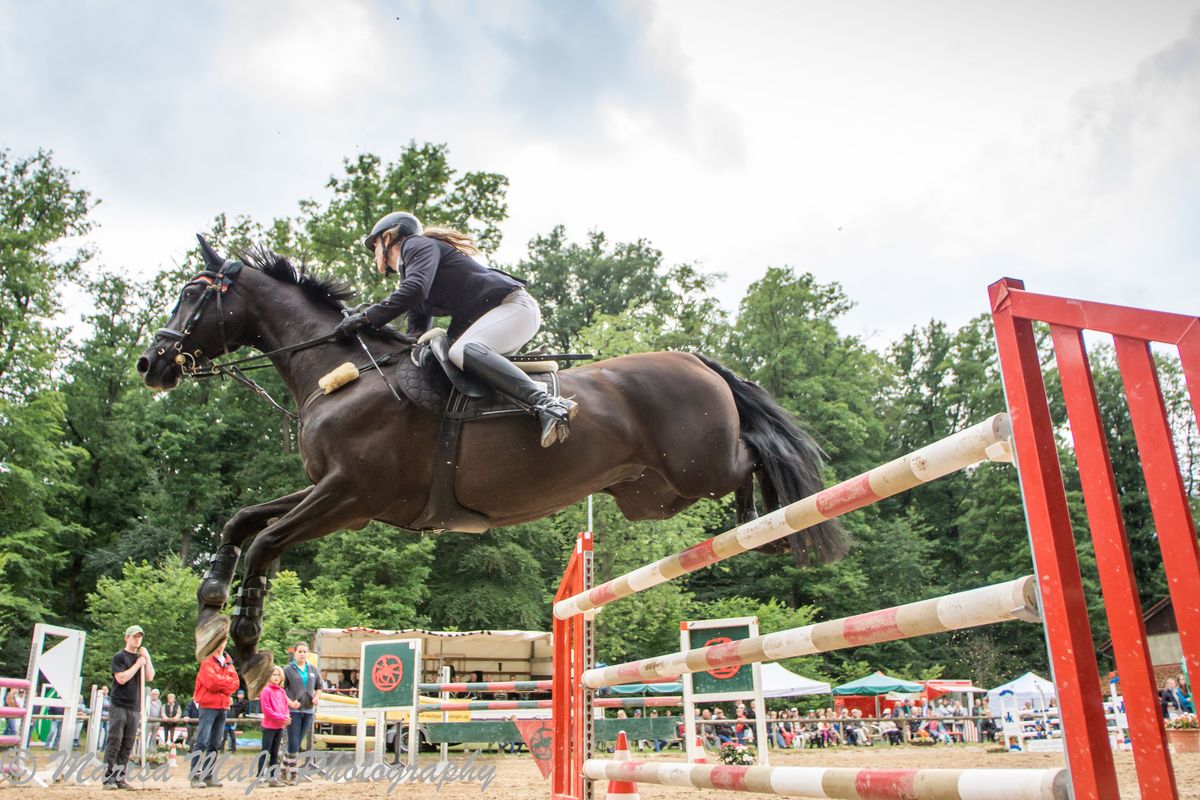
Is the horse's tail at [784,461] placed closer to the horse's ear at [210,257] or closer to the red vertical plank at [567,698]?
the red vertical plank at [567,698]

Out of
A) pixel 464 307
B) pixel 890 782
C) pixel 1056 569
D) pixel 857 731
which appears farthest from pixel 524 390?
pixel 857 731

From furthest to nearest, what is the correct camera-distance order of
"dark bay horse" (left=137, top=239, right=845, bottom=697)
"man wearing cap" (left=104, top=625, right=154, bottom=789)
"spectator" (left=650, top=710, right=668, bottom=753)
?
"spectator" (left=650, top=710, right=668, bottom=753) < "man wearing cap" (left=104, top=625, right=154, bottom=789) < "dark bay horse" (left=137, top=239, right=845, bottom=697)

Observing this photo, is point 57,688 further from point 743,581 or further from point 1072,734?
point 743,581

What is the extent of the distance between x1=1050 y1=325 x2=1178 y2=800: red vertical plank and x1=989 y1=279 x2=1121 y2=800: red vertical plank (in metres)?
0.05

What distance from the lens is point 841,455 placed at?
35.4 meters

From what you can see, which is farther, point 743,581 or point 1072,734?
point 743,581

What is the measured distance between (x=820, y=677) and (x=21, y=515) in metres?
24.1

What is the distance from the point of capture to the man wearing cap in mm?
8555

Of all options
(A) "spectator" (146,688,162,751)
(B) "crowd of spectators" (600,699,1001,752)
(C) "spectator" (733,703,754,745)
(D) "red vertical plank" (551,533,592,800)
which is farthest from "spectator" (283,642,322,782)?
(C) "spectator" (733,703,754,745)

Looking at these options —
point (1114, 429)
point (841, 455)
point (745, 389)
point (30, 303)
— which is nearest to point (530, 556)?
point (841, 455)

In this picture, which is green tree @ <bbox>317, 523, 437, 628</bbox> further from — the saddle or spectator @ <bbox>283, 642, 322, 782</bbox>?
the saddle

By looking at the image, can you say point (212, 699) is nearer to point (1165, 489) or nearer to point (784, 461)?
point (784, 461)

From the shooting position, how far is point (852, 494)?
8.67 feet

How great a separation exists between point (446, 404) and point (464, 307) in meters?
0.60
